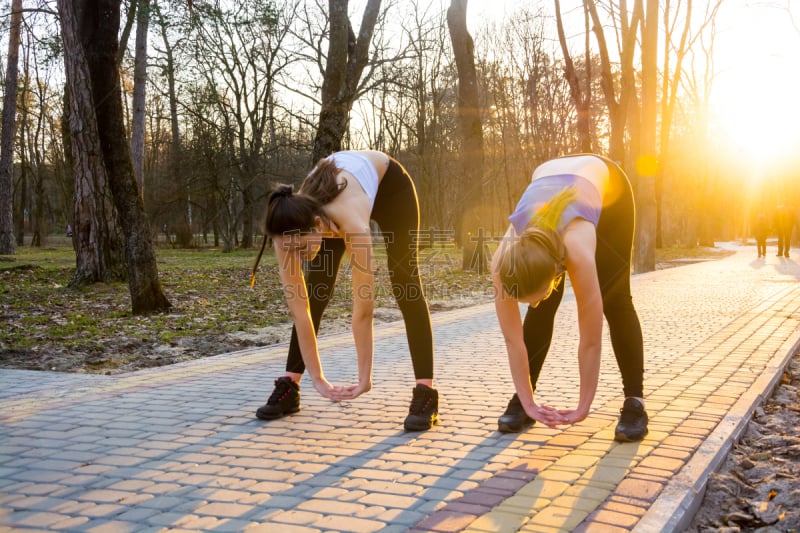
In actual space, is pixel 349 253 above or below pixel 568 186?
below

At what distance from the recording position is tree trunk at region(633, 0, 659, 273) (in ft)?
62.7

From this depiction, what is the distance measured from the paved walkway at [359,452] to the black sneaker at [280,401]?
73 millimetres

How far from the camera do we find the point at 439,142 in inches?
1649

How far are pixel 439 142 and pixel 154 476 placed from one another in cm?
3927

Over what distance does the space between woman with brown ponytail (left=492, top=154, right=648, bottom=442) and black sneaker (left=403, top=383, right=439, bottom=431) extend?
0.41 metres

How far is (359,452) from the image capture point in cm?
389

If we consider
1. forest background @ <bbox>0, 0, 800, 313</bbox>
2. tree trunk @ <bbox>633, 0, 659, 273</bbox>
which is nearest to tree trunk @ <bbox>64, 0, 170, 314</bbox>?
forest background @ <bbox>0, 0, 800, 313</bbox>

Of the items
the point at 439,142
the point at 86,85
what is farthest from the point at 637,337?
the point at 439,142

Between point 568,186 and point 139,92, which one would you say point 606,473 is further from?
point 139,92

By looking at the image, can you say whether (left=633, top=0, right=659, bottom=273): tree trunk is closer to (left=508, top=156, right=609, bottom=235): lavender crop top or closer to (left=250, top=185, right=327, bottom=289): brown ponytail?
(left=508, top=156, right=609, bottom=235): lavender crop top

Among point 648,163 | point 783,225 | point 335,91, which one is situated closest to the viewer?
point 335,91

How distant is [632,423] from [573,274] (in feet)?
3.83

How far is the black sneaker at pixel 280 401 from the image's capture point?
462 cm

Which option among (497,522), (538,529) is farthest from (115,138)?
(538,529)
